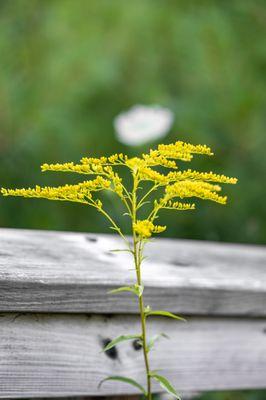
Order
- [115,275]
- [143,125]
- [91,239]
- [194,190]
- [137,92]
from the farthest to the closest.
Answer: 1. [137,92]
2. [143,125]
3. [91,239]
4. [115,275]
5. [194,190]

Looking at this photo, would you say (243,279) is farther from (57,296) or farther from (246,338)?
(57,296)

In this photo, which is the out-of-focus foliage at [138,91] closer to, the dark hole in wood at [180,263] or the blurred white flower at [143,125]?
the blurred white flower at [143,125]

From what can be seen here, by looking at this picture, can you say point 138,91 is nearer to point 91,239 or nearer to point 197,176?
point 91,239

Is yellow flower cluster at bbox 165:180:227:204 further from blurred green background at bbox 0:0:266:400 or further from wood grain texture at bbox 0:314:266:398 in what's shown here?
blurred green background at bbox 0:0:266:400

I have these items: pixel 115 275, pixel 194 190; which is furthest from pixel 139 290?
pixel 115 275

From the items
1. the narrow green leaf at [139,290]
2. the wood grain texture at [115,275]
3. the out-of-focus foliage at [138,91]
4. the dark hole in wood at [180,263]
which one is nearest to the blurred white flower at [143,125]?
the out-of-focus foliage at [138,91]

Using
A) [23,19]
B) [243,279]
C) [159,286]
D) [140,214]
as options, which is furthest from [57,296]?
[23,19]

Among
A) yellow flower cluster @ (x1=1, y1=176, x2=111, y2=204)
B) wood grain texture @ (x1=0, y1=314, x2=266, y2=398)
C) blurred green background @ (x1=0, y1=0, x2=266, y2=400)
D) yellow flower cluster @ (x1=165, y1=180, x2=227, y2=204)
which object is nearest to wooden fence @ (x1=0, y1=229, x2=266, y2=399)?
wood grain texture @ (x1=0, y1=314, x2=266, y2=398)
